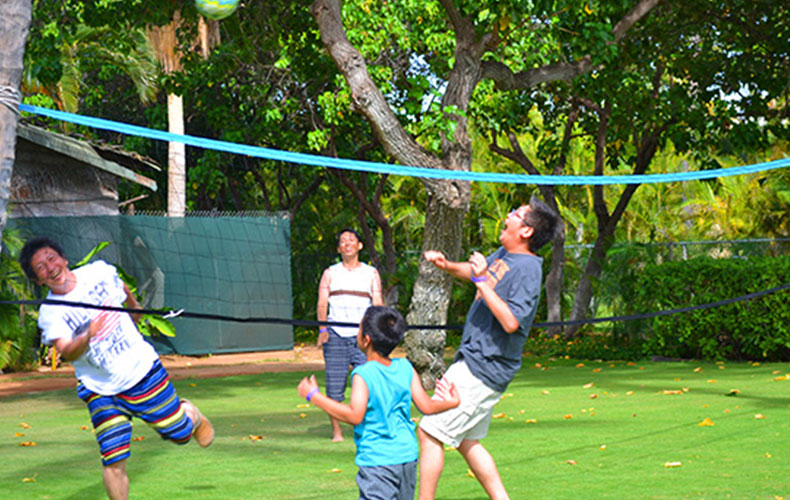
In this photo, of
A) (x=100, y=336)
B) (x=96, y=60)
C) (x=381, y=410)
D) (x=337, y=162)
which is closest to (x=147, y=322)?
(x=100, y=336)

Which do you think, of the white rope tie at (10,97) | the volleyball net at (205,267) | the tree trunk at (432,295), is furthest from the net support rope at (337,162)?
the volleyball net at (205,267)

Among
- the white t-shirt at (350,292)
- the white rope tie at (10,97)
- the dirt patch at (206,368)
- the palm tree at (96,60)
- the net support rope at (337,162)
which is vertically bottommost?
the dirt patch at (206,368)

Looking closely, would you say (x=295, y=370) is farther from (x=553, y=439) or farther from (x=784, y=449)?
(x=784, y=449)

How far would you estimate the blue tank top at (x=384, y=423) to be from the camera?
4.35 meters

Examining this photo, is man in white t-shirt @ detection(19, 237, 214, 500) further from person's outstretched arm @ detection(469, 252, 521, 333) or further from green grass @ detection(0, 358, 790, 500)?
person's outstretched arm @ detection(469, 252, 521, 333)

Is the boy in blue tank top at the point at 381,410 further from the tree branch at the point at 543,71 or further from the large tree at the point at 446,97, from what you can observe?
the tree branch at the point at 543,71

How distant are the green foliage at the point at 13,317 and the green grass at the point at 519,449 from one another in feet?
8.39

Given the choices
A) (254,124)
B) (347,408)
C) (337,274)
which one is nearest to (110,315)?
(347,408)

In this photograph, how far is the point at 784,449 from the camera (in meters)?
7.52

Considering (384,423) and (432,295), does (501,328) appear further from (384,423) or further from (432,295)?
(432,295)

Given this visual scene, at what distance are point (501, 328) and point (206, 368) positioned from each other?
38.8ft

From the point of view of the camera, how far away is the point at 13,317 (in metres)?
14.8

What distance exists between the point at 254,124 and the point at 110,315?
1584 cm

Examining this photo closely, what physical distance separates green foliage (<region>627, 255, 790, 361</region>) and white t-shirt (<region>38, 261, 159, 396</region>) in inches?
453
